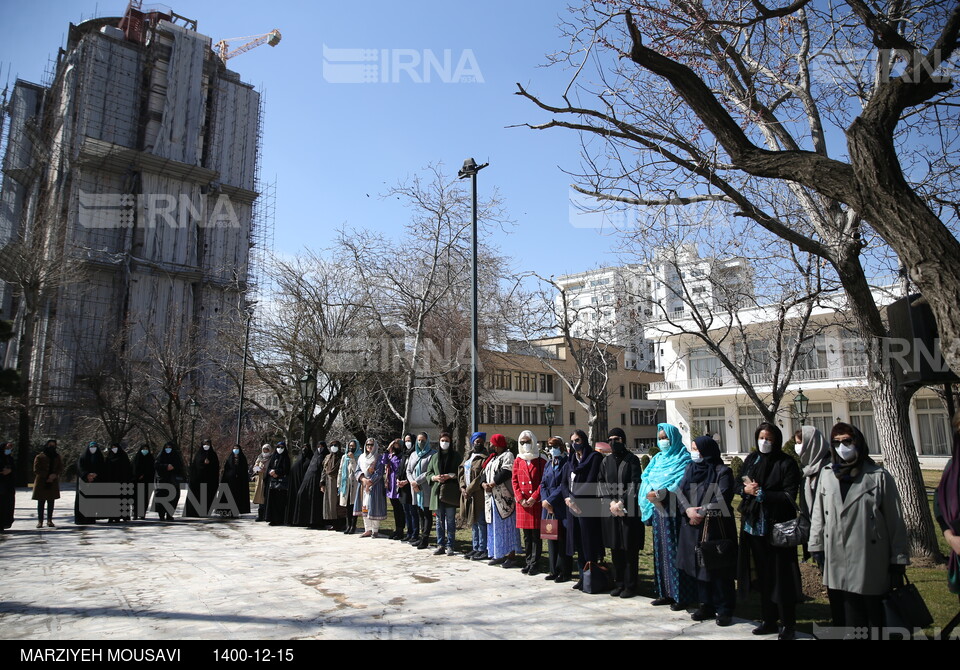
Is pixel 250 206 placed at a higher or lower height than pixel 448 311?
higher

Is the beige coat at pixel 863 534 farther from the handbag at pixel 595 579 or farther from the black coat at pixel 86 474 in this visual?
the black coat at pixel 86 474

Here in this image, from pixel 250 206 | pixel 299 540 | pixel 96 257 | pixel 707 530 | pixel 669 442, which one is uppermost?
pixel 250 206

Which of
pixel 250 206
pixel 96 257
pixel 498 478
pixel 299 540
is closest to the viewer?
pixel 498 478

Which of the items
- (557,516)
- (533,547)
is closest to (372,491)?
(533,547)

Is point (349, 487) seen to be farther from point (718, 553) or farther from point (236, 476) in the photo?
point (718, 553)

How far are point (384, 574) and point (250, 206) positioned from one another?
4568 cm

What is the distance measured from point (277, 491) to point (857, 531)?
40.0ft

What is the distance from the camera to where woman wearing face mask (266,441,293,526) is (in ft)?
45.9

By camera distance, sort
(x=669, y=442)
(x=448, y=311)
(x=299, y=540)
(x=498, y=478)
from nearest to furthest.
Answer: (x=669, y=442) < (x=498, y=478) < (x=299, y=540) < (x=448, y=311)

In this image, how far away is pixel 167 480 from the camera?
47.9ft

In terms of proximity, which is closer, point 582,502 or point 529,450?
point 582,502
